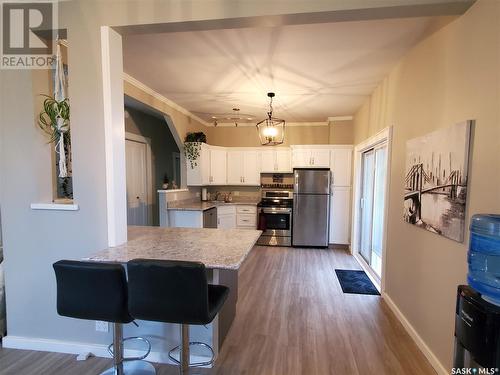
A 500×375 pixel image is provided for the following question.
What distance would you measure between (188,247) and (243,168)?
3.89 m

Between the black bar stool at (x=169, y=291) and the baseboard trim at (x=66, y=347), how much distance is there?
928 millimetres

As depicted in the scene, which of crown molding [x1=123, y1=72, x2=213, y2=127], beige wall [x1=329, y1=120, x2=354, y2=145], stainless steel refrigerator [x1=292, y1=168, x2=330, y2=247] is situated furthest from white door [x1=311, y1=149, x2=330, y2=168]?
crown molding [x1=123, y1=72, x2=213, y2=127]

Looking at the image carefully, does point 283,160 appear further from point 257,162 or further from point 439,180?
point 439,180

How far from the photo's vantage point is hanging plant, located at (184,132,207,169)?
4723 mm

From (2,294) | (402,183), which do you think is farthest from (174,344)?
(402,183)

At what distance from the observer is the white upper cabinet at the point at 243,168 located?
5.62 m

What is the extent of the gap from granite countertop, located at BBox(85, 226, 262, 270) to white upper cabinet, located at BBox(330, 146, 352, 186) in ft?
10.7

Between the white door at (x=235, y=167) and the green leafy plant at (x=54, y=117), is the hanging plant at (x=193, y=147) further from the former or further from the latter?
the green leafy plant at (x=54, y=117)

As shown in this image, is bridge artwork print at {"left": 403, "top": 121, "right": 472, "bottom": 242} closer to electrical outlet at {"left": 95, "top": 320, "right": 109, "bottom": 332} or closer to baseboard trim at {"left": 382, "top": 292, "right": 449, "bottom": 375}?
baseboard trim at {"left": 382, "top": 292, "right": 449, "bottom": 375}

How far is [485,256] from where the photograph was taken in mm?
1328

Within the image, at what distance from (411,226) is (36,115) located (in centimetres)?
330

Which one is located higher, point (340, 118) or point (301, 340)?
point (340, 118)

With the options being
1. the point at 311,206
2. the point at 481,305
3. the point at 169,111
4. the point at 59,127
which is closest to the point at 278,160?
the point at 311,206

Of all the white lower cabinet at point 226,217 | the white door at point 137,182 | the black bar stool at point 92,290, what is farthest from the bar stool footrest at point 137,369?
the white lower cabinet at point 226,217
